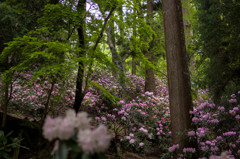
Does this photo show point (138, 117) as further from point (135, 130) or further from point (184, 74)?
point (184, 74)

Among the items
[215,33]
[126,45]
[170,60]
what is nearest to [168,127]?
[170,60]

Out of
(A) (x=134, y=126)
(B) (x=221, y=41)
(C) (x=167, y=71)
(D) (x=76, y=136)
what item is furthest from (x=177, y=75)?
(D) (x=76, y=136)

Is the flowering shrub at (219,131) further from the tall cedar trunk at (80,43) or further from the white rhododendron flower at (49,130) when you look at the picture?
the white rhododendron flower at (49,130)

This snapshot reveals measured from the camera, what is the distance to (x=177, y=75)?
398 centimetres

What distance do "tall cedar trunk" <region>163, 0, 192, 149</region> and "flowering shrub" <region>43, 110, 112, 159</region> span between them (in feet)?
9.58

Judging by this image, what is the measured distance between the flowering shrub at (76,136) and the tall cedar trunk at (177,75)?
2.92 metres

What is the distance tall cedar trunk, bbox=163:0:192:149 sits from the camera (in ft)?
12.6

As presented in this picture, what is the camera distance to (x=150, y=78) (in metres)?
9.11

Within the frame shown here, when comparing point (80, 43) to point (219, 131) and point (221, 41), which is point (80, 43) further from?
point (219, 131)

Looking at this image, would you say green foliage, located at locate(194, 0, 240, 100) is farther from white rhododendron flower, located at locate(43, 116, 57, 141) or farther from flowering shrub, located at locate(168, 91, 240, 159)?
white rhododendron flower, located at locate(43, 116, 57, 141)

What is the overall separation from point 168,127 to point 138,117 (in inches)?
36.2

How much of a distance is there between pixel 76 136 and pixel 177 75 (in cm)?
318

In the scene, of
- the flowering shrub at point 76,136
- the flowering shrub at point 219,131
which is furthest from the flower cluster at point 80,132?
the flowering shrub at point 219,131

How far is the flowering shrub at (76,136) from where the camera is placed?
1053 millimetres
